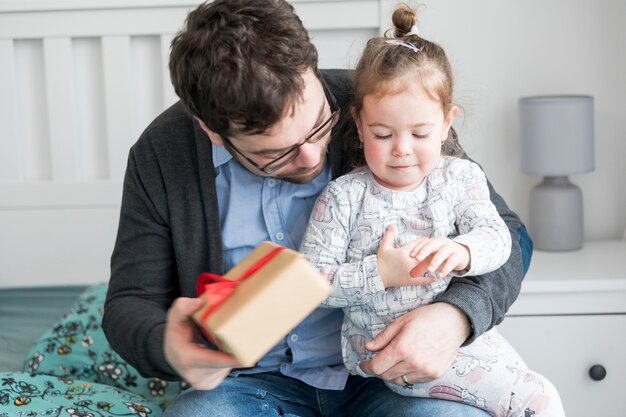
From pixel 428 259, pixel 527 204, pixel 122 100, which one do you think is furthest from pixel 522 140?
pixel 428 259

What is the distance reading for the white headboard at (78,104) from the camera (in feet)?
8.25

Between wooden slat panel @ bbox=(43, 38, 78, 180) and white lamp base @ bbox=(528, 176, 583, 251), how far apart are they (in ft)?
4.13

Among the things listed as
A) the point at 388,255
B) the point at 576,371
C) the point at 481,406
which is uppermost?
the point at 388,255

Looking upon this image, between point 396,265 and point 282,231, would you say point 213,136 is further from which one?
point 396,265

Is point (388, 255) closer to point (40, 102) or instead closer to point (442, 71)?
point (442, 71)

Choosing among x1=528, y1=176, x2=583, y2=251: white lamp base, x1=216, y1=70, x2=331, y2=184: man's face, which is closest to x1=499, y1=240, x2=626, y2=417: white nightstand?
x1=528, y1=176, x2=583, y2=251: white lamp base

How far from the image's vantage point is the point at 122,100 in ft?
8.39

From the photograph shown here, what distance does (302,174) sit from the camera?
1.46 metres

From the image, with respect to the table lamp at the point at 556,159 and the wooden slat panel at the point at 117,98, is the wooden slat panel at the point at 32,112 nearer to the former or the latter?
the wooden slat panel at the point at 117,98

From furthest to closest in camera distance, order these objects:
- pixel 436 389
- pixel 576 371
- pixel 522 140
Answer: pixel 522 140
pixel 576 371
pixel 436 389

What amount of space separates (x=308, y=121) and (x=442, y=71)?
254 mm

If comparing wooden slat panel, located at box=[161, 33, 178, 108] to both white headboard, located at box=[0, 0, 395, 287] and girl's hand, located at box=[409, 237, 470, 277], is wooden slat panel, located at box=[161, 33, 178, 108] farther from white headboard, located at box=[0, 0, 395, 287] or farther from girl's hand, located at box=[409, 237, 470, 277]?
girl's hand, located at box=[409, 237, 470, 277]

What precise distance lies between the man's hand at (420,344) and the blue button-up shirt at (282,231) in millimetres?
174

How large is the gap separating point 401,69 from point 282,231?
1.10 feet
